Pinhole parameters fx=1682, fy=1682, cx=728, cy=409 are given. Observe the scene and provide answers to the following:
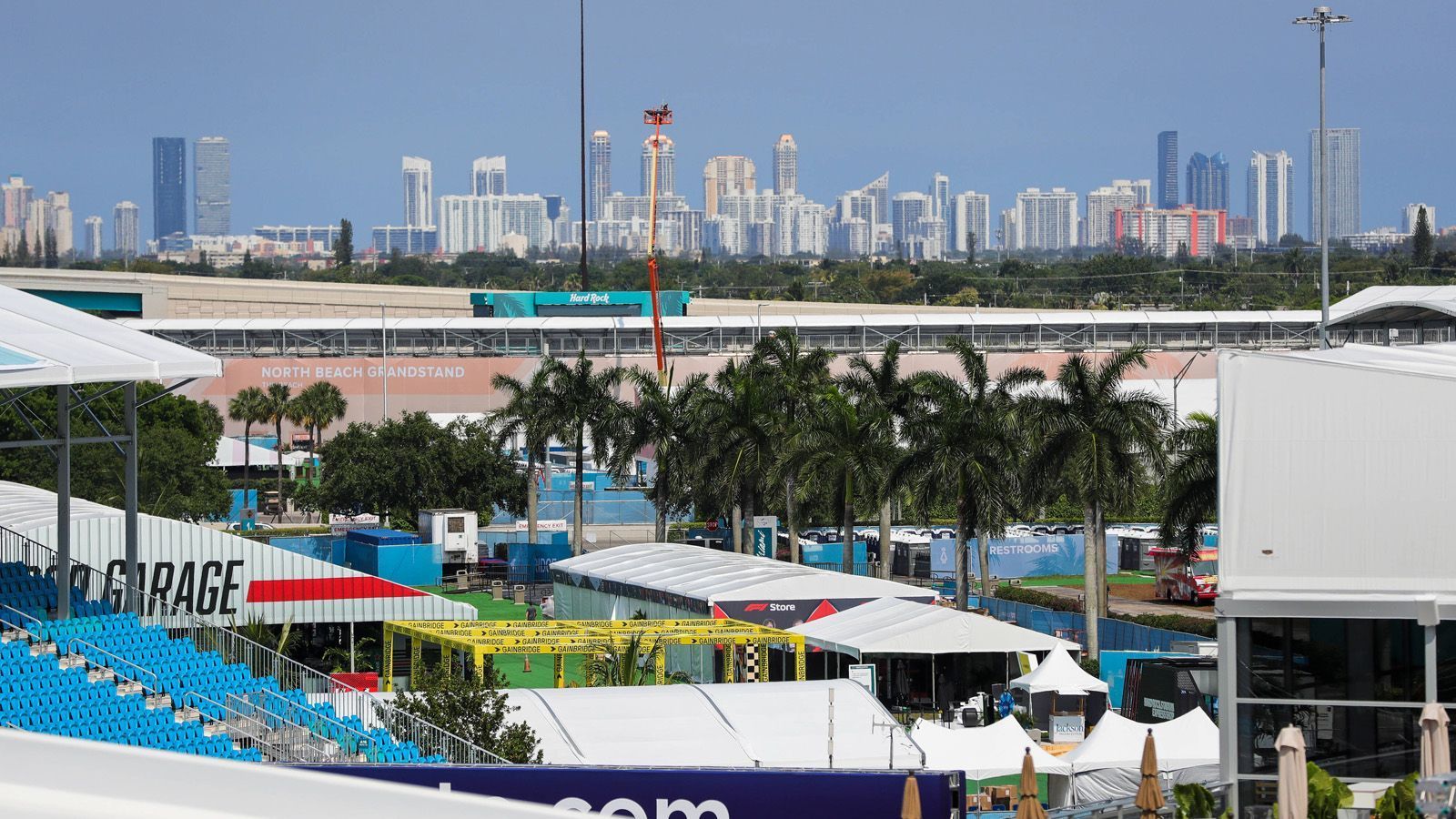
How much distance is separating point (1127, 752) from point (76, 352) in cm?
1706

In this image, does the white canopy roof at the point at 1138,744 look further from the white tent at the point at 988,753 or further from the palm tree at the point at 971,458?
the palm tree at the point at 971,458

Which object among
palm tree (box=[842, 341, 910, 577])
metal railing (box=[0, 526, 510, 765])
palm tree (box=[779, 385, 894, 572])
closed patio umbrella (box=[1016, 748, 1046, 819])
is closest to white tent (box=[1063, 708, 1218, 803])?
metal railing (box=[0, 526, 510, 765])

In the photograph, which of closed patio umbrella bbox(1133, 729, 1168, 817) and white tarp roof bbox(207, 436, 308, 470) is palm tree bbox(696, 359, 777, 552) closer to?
white tarp roof bbox(207, 436, 308, 470)

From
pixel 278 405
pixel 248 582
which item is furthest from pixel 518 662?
pixel 278 405

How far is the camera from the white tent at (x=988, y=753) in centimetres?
2419

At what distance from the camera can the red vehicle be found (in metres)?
52.2

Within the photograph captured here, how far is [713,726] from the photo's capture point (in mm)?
23688

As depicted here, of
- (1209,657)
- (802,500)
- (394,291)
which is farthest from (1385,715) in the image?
(394,291)

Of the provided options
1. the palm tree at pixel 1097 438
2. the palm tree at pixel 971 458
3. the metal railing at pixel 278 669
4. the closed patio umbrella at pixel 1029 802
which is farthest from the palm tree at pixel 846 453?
the closed patio umbrella at pixel 1029 802

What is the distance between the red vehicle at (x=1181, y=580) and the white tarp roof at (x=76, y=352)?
110 feet

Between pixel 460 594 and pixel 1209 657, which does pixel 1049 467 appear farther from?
pixel 460 594

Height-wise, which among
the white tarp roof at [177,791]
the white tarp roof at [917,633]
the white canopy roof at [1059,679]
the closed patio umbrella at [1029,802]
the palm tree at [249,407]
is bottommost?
the white canopy roof at [1059,679]

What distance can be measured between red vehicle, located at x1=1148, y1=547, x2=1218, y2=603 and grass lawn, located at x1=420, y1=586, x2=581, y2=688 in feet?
65.6

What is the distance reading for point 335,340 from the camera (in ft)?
347
